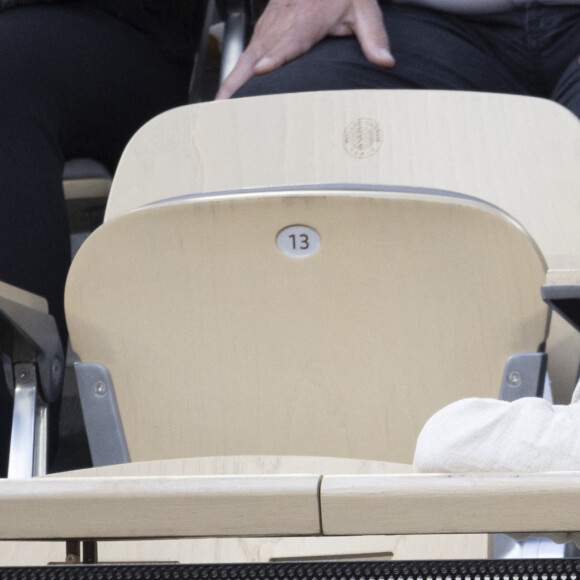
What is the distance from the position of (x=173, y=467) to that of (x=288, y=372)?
12 cm

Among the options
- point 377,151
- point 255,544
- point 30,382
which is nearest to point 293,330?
point 255,544

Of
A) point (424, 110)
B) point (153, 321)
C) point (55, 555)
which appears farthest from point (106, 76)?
point (55, 555)

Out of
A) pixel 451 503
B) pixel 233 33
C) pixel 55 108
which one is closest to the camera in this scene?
pixel 451 503

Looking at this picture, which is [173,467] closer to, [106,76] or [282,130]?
[282,130]

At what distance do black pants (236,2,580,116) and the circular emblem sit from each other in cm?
12

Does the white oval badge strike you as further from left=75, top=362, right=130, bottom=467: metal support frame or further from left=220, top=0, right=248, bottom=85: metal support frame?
left=220, top=0, right=248, bottom=85: metal support frame

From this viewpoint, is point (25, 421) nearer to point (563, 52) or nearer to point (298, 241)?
point (298, 241)

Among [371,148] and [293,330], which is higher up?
[371,148]

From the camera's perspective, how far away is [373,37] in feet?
4.18

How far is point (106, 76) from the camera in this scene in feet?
4.42

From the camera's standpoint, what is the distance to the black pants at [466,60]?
4.10ft

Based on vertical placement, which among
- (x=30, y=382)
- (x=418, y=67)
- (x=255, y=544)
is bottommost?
(x=255, y=544)

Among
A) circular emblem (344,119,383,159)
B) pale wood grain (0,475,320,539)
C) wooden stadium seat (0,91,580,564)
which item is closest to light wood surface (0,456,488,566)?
wooden stadium seat (0,91,580,564)

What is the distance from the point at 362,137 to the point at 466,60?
0.72ft
